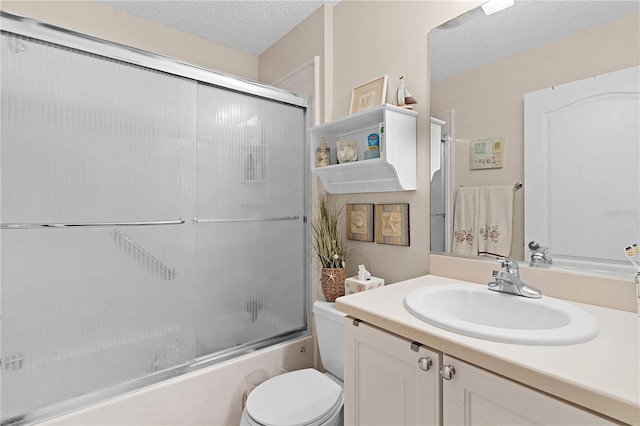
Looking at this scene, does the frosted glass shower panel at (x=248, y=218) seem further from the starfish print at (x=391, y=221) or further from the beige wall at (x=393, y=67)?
the starfish print at (x=391, y=221)

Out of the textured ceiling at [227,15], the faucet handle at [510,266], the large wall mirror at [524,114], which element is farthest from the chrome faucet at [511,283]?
the textured ceiling at [227,15]

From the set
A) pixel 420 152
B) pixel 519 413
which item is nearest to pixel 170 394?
pixel 519 413

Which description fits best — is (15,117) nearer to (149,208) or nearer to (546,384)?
(149,208)

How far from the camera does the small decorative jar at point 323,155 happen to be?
6.25 ft

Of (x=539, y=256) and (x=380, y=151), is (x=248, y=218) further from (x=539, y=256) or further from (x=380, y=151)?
(x=539, y=256)

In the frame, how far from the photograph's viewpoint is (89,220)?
1382mm

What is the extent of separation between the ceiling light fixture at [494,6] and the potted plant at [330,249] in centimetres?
120

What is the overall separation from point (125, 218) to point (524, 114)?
1.69 meters

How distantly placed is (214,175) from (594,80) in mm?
1596

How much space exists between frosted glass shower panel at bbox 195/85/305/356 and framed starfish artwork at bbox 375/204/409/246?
57cm

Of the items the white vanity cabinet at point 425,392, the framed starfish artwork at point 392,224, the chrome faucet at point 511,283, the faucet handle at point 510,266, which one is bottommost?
the white vanity cabinet at point 425,392

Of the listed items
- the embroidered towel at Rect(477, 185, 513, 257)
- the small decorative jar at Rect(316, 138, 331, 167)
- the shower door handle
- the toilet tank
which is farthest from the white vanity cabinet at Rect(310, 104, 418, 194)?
the shower door handle

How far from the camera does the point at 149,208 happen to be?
1.53 meters

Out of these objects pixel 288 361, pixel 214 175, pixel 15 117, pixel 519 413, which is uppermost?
pixel 15 117
